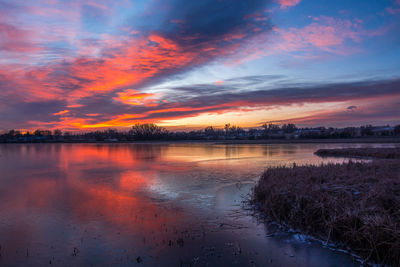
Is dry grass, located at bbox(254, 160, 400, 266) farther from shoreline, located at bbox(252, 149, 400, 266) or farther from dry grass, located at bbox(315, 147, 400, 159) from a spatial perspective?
dry grass, located at bbox(315, 147, 400, 159)

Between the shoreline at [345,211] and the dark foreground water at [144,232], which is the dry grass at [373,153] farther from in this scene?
the dark foreground water at [144,232]

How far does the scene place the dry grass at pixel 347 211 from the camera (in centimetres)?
651

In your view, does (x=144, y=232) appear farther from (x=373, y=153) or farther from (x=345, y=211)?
(x=373, y=153)

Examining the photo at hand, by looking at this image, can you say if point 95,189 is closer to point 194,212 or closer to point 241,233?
point 194,212

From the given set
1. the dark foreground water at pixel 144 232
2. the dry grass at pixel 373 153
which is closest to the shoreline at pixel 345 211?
the dark foreground water at pixel 144 232

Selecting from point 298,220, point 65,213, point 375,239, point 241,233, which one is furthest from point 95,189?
point 375,239

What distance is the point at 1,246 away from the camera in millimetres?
7785

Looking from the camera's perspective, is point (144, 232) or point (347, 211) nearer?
point (347, 211)

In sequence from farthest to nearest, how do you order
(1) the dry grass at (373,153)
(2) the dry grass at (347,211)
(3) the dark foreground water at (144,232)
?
(1) the dry grass at (373,153)
(3) the dark foreground water at (144,232)
(2) the dry grass at (347,211)

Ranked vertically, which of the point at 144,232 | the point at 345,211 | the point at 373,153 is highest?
the point at 345,211

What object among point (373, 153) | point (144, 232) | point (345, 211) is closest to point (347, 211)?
point (345, 211)

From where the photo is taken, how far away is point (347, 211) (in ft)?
24.8

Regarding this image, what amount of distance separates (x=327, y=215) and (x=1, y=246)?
10053mm

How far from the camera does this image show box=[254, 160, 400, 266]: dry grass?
6508 mm
